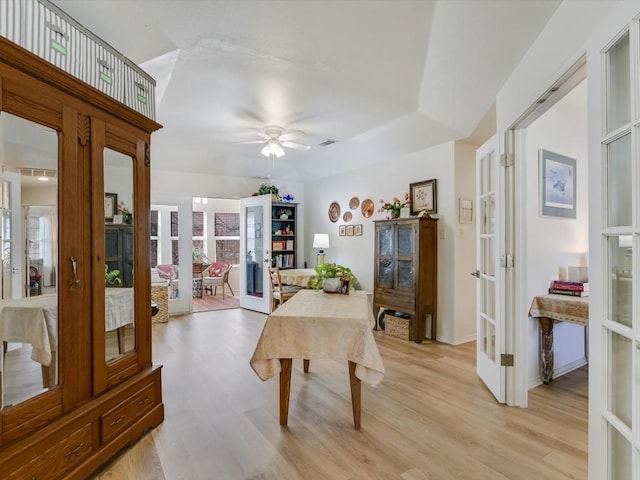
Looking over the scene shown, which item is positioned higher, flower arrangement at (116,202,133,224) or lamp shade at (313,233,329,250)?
flower arrangement at (116,202,133,224)

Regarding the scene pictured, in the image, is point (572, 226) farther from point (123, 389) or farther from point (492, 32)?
point (123, 389)

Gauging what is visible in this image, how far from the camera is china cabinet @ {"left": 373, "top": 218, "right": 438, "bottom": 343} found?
13.7 feet

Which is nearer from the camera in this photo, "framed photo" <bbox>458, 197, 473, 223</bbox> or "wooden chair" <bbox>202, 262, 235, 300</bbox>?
"framed photo" <bbox>458, 197, 473, 223</bbox>

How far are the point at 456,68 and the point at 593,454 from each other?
2.71m

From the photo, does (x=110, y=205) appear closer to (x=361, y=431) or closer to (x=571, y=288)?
(x=361, y=431)

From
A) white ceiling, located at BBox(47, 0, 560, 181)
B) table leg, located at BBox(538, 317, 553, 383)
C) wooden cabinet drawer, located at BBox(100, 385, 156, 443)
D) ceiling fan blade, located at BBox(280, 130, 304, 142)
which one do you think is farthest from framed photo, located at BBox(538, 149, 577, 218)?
wooden cabinet drawer, located at BBox(100, 385, 156, 443)

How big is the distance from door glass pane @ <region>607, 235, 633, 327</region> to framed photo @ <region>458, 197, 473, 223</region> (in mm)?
3074

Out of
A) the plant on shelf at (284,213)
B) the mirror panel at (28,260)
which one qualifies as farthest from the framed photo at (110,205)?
the plant on shelf at (284,213)

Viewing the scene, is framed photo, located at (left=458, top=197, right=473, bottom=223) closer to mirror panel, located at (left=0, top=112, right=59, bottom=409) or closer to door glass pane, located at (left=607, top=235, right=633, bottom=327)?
door glass pane, located at (left=607, top=235, right=633, bottom=327)

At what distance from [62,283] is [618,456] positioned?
2.42 metres

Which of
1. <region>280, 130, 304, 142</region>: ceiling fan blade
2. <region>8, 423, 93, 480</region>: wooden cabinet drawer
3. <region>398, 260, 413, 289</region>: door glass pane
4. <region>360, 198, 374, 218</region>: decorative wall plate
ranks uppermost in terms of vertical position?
<region>280, 130, 304, 142</region>: ceiling fan blade

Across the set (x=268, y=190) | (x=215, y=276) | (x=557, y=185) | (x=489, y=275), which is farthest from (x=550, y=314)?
(x=215, y=276)

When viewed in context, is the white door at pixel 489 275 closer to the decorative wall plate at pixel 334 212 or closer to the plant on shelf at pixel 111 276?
the plant on shelf at pixel 111 276

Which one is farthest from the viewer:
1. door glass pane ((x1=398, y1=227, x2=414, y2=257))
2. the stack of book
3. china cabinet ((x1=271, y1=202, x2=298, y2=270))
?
china cabinet ((x1=271, y1=202, x2=298, y2=270))
